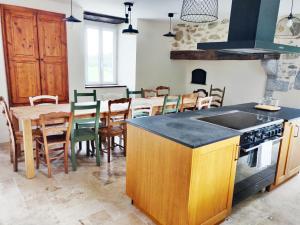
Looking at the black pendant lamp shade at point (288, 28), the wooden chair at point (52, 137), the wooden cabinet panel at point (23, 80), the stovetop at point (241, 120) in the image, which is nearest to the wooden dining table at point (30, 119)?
the wooden chair at point (52, 137)

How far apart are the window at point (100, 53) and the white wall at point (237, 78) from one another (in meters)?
2.26

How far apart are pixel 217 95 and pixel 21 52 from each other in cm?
421

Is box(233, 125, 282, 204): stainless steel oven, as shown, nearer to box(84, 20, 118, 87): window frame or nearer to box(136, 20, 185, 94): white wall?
box(136, 20, 185, 94): white wall

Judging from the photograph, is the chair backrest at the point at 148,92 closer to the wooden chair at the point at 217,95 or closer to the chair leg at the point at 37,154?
the wooden chair at the point at 217,95

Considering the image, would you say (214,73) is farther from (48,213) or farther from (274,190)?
(48,213)

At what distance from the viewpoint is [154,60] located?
19.5 feet

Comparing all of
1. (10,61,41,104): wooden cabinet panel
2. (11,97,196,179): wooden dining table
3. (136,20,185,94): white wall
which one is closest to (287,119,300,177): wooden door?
(11,97,196,179): wooden dining table

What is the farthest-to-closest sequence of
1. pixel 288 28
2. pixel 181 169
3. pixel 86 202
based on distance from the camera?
pixel 288 28 → pixel 86 202 → pixel 181 169

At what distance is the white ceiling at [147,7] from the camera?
3.92 metres

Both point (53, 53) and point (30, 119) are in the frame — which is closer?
point (30, 119)

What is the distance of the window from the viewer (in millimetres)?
5611

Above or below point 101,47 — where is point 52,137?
below

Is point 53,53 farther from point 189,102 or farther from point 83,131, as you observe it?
point 189,102

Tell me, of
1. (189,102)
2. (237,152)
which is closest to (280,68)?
(189,102)
